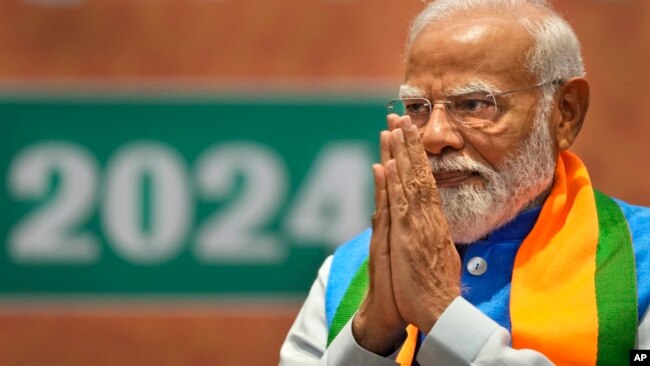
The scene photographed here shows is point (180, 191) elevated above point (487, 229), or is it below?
below

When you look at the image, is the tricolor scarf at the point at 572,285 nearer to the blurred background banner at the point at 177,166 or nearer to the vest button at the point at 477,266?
the vest button at the point at 477,266

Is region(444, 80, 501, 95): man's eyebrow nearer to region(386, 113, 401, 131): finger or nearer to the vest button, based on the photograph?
region(386, 113, 401, 131): finger

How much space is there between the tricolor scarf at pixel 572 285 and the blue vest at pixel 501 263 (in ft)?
0.07

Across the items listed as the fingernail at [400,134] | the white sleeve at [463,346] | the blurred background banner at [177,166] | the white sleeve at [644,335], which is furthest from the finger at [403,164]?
the blurred background banner at [177,166]

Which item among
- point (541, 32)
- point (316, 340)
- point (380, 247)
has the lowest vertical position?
point (316, 340)

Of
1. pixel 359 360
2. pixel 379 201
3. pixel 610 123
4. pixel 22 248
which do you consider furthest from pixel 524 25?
pixel 22 248

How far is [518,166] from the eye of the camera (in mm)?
2014

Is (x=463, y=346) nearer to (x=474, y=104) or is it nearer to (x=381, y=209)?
(x=381, y=209)

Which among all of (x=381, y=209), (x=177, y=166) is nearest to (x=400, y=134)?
(x=381, y=209)

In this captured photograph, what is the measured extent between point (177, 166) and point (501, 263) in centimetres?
138

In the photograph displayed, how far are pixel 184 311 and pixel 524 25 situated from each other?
1571 mm

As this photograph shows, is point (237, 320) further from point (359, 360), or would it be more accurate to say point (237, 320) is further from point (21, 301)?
point (359, 360)

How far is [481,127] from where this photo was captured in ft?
6.48

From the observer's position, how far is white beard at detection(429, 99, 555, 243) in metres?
1.98
